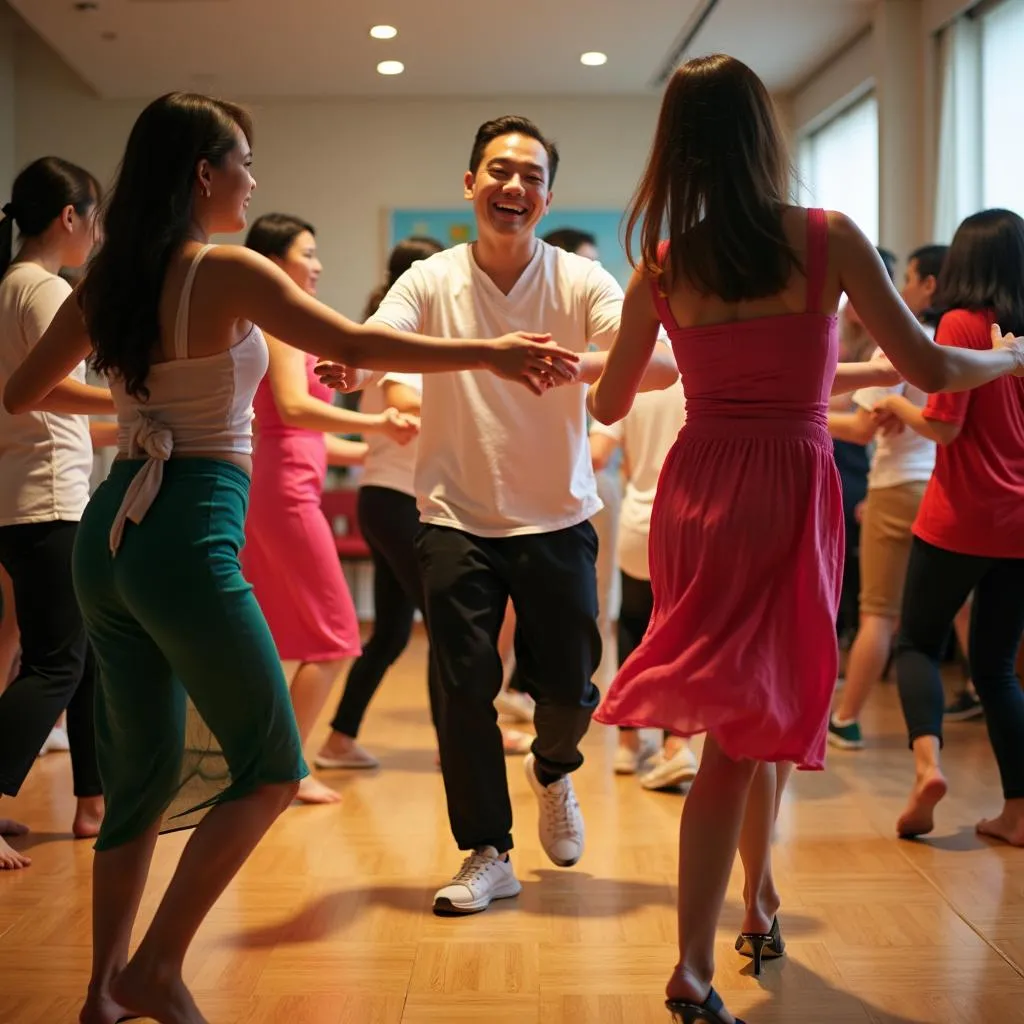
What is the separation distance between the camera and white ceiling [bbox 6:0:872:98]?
6730 millimetres

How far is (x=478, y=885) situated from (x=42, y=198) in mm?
1863

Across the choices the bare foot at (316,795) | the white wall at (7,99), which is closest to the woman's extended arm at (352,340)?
the bare foot at (316,795)

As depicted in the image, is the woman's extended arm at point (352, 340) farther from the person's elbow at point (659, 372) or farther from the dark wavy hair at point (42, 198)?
the dark wavy hair at point (42, 198)

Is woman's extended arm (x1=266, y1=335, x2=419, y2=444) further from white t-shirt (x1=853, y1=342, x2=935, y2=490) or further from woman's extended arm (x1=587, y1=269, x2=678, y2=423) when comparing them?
white t-shirt (x1=853, y1=342, x2=935, y2=490)

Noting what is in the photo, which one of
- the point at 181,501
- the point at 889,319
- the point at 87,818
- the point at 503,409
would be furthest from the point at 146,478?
the point at 87,818

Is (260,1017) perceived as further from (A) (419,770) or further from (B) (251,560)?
(A) (419,770)

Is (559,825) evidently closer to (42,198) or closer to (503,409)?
(503,409)

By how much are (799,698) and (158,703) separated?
967 millimetres

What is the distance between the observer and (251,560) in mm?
3682

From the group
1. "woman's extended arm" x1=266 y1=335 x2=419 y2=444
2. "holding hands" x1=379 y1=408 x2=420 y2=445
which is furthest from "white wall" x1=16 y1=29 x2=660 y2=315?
"holding hands" x1=379 y1=408 x2=420 y2=445

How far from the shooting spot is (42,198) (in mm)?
3104

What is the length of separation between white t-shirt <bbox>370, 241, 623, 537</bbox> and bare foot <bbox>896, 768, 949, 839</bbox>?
1.13 m

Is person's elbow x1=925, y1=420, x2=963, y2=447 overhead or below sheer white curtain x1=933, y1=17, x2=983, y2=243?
below

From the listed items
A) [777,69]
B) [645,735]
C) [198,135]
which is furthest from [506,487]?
[777,69]
